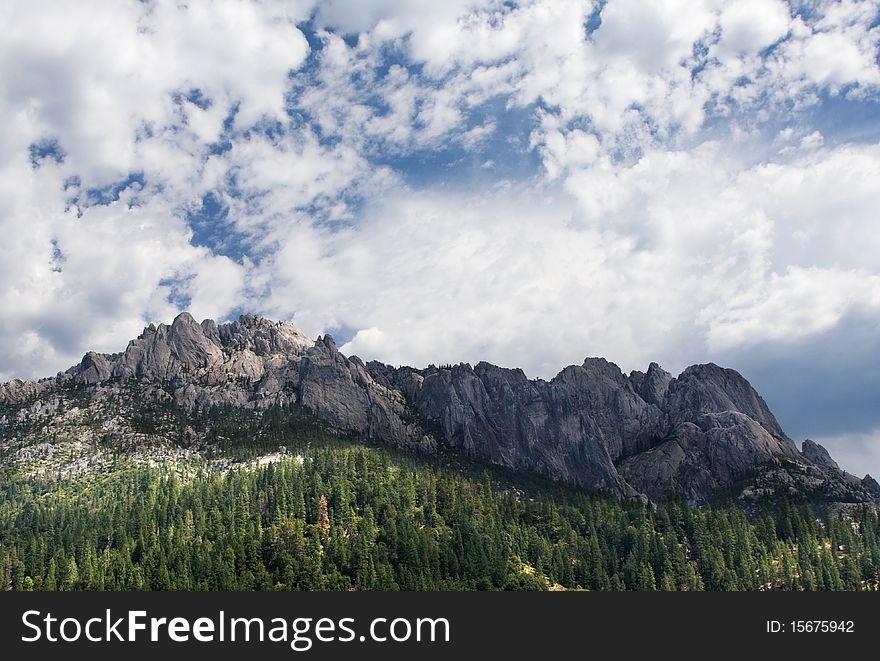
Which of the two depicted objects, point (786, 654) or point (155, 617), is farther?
point (786, 654)

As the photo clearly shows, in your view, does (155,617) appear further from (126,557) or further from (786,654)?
(126,557)

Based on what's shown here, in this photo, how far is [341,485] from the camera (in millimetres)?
198625

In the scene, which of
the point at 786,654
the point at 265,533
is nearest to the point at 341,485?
the point at 265,533

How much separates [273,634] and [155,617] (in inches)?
476

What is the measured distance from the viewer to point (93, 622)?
6919cm

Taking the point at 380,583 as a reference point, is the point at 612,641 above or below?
below

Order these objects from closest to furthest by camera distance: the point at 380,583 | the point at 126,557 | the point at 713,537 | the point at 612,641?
the point at 612,641 < the point at 380,583 < the point at 126,557 < the point at 713,537

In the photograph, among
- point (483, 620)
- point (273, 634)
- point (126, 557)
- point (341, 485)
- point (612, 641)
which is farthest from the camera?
point (341, 485)

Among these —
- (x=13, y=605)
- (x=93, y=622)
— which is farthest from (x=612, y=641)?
(x=13, y=605)

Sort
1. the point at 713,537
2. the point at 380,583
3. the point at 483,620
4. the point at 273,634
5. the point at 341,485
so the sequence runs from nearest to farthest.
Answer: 1. the point at 273,634
2. the point at 483,620
3. the point at 380,583
4. the point at 713,537
5. the point at 341,485

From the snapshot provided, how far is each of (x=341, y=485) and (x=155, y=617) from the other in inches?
5160

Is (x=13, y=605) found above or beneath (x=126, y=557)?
beneath

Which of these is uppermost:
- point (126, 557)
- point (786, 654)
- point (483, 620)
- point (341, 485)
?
point (341, 485)

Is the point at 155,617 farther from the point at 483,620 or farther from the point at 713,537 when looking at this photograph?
the point at 713,537
